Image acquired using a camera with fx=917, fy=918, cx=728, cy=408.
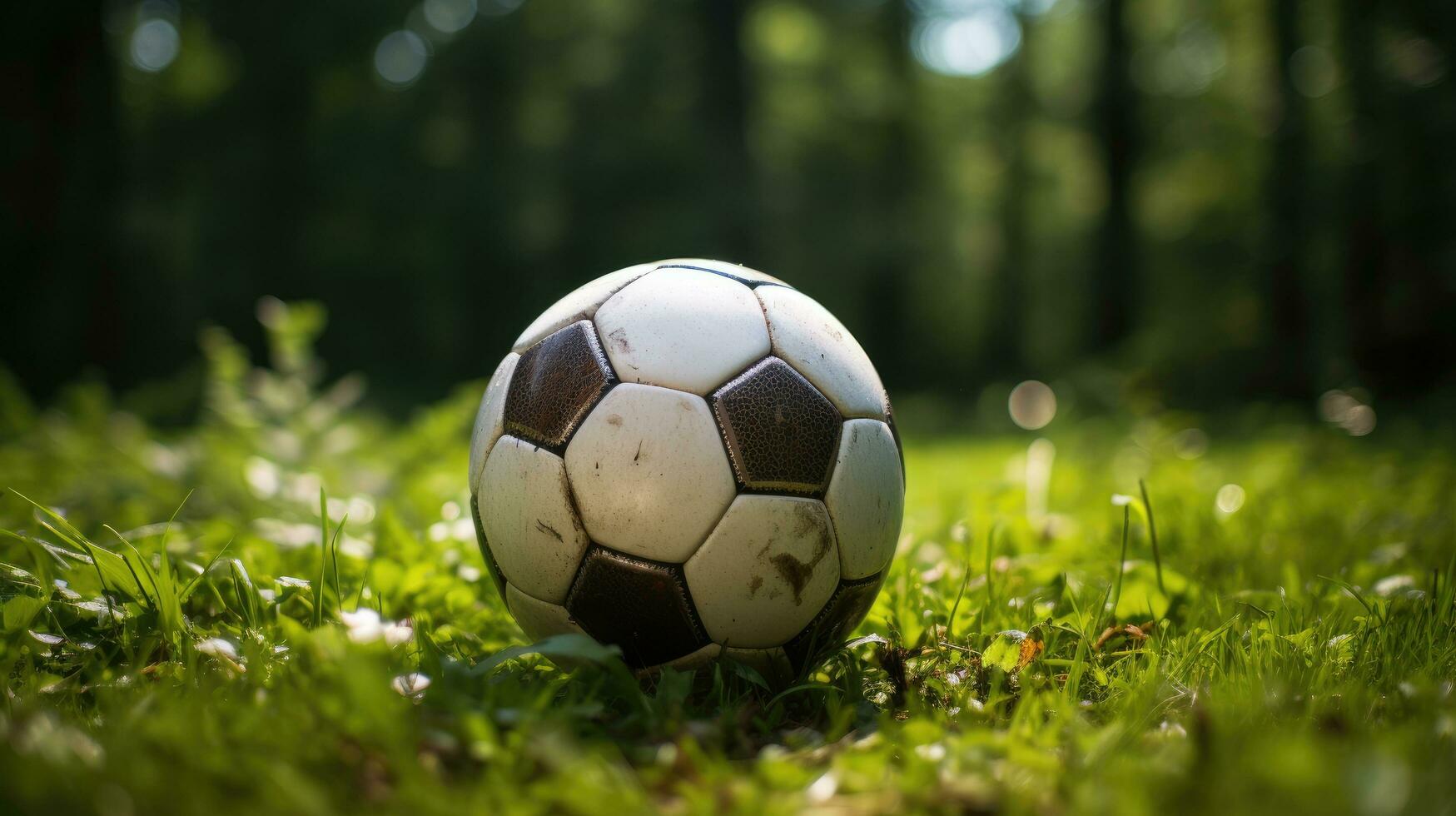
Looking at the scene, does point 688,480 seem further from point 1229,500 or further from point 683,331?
point 1229,500

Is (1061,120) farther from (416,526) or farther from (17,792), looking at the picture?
(17,792)

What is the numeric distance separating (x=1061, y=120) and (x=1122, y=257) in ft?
33.0

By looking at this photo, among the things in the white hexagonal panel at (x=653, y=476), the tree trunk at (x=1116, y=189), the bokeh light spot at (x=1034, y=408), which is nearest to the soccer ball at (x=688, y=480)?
the white hexagonal panel at (x=653, y=476)

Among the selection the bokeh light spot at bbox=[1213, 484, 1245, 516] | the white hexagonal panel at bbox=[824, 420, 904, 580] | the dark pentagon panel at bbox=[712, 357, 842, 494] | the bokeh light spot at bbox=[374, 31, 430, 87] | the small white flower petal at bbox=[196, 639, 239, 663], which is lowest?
the bokeh light spot at bbox=[1213, 484, 1245, 516]

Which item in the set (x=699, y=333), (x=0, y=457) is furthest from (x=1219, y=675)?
(x=0, y=457)

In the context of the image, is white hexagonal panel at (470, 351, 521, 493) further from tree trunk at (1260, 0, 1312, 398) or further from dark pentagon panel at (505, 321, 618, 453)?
tree trunk at (1260, 0, 1312, 398)

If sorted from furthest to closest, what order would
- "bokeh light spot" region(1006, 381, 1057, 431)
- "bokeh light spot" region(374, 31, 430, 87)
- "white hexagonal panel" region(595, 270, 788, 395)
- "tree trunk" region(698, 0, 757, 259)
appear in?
1. "bokeh light spot" region(374, 31, 430, 87)
2. "tree trunk" region(698, 0, 757, 259)
3. "bokeh light spot" region(1006, 381, 1057, 431)
4. "white hexagonal panel" region(595, 270, 788, 395)

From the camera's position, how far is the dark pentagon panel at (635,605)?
1.90 m

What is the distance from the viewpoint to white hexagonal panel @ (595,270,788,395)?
1.95 meters

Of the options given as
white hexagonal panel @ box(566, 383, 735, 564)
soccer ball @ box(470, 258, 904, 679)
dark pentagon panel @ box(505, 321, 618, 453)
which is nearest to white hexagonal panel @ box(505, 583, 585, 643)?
soccer ball @ box(470, 258, 904, 679)

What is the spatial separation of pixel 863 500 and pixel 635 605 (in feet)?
1.80

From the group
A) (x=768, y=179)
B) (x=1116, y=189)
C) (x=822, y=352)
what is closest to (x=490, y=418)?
(x=822, y=352)

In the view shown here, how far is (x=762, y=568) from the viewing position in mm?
1909

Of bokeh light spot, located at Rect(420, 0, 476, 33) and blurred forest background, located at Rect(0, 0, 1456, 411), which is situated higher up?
bokeh light spot, located at Rect(420, 0, 476, 33)
